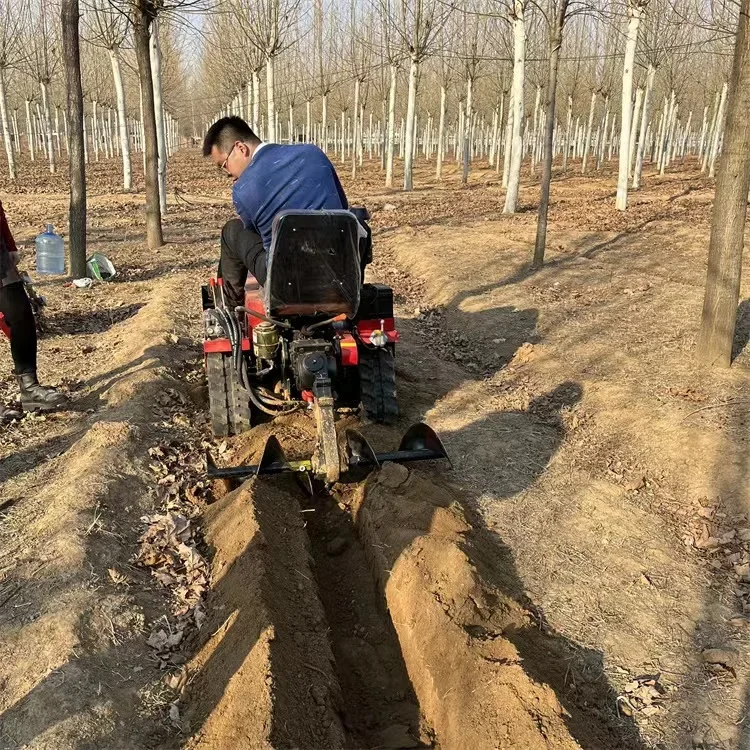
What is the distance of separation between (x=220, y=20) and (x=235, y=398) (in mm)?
30560

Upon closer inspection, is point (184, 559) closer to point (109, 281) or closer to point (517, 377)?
point (517, 377)

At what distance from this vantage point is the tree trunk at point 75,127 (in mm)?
8492

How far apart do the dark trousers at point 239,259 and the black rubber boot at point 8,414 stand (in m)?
1.86

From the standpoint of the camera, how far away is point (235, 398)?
190 inches

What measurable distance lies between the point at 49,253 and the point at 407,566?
8377mm

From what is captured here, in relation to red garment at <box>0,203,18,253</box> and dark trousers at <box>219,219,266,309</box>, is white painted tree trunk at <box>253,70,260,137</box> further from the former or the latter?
dark trousers at <box>219,219,266,309</box>

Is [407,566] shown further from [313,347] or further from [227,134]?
[227,134]

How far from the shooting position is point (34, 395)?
200 inches

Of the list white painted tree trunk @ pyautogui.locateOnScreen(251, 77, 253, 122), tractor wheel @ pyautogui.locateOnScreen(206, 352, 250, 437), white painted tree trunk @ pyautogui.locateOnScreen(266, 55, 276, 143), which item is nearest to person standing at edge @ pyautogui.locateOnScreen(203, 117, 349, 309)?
tractor wheel @ pyautogui.locateOnScreen(206, 352, 250, 437)

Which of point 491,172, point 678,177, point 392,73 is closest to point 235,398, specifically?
point 392,73

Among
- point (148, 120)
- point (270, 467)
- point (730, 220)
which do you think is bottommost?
point (270, 467)

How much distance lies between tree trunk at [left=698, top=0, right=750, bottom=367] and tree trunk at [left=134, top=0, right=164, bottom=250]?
8560 mm

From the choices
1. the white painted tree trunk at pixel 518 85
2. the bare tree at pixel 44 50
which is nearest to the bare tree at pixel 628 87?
the white painted tree trunk at pixel 518 85

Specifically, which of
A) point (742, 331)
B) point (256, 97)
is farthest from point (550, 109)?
point (256, 97)
